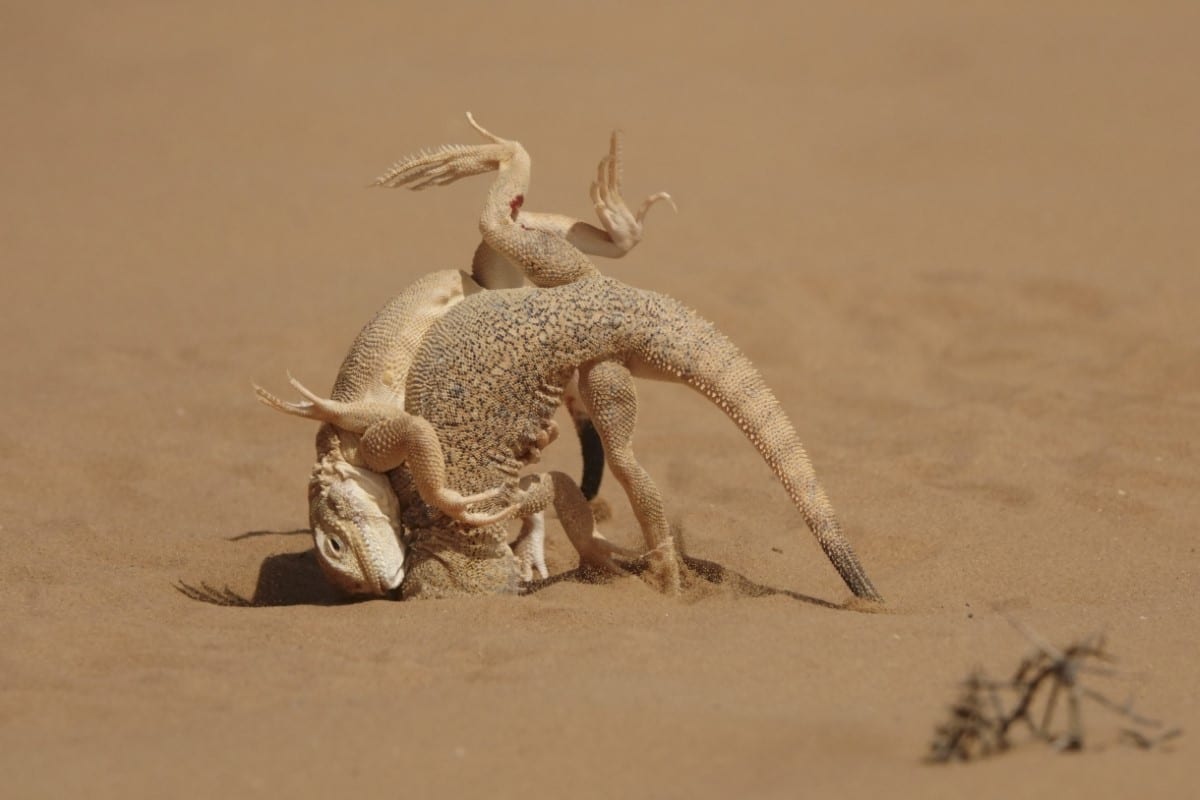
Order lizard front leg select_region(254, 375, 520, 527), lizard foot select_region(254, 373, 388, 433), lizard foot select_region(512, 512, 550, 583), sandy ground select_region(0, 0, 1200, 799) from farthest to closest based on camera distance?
lizard foot select_region(512, 512, 550, 583)
lizard foot select_region(254, 373, 388, 433)
lizard front leg select_region(254, 375, 520, 527)
sandy ground select_region(0, 0, 1200, 799)

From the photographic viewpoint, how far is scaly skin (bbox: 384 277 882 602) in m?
6.11

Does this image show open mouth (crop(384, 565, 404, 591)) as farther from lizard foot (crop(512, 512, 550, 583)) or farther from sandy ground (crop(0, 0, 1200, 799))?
lizard foot (crop(512, 512, 550, 583))

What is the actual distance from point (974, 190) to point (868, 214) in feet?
4.40

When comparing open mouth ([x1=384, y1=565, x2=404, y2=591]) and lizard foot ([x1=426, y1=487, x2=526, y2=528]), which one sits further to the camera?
open mouth ([x1=384, y1=565, x2=404, y2=591])

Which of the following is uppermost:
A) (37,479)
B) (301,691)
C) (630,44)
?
(630,44)

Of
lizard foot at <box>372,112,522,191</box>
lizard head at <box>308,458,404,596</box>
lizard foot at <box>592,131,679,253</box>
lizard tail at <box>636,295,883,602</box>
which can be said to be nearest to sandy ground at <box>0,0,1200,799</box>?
lizard head at <box>308,458,404,596</box>

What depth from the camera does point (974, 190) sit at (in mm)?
15430

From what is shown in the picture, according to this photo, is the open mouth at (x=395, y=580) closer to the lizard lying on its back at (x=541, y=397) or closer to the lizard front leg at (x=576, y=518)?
the lizard lying on its back at (x=541, y=397)

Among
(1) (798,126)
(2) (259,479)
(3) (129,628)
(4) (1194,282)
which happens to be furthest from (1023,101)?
(3) (129,628)

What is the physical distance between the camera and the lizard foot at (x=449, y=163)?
273 inches

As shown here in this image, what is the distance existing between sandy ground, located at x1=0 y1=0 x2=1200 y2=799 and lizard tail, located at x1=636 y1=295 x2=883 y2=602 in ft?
1.28

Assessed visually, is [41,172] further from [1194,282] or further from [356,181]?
[1194,282]

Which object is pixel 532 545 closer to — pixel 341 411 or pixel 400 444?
pixel 400 444

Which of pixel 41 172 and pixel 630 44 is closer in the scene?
pixel 41 172
